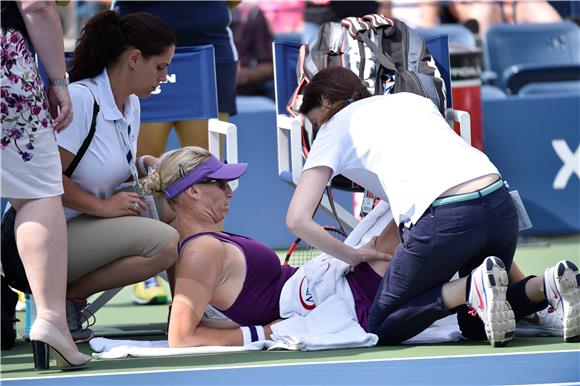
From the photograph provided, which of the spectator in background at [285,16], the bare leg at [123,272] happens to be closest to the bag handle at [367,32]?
the bare leg at [123,272]

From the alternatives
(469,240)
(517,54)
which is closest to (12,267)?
(469,240)

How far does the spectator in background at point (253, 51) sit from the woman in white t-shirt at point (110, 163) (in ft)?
16.5

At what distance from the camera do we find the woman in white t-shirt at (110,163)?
5.04m

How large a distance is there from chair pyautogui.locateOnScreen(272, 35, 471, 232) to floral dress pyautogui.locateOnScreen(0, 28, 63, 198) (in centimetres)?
175

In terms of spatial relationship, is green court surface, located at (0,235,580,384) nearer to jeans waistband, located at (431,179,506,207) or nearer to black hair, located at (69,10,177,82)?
jeans waistband, located at (431,179,506,207)

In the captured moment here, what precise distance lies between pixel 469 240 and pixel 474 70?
386 centimetres

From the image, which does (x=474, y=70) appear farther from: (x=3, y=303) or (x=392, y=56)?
(x=3, y=303)

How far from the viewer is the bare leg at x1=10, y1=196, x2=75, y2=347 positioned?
4359 mm

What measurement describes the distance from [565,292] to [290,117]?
203cm

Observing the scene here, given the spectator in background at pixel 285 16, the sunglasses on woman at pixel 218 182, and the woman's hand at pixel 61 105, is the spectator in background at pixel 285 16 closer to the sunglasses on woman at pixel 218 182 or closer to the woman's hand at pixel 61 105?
the sunglasses on woman at pixel 218 182

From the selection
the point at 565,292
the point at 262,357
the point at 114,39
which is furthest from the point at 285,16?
the point at 565,292

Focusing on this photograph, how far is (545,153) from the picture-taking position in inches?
340

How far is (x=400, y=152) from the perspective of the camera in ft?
15.8

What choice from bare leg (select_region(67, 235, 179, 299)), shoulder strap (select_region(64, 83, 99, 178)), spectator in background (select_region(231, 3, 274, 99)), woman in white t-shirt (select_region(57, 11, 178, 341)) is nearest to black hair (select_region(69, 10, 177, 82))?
woman in white t-shirt (select_region(57, 11, 178, 341))
